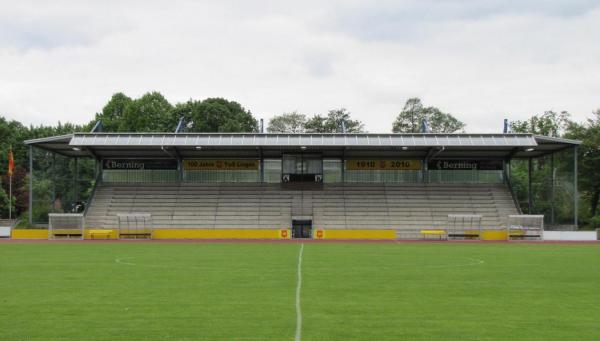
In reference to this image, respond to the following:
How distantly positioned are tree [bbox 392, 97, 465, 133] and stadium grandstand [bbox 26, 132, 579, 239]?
39837 millimetres

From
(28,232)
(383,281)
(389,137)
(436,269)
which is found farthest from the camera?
(389,137)

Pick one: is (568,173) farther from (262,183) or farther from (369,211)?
(262,183)

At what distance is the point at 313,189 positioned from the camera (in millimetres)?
59844

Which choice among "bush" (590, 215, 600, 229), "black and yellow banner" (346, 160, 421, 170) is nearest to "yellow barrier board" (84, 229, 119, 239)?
"black and yellow banner" (346, 160, 421, 170)

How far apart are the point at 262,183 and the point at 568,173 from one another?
28477 millimetres

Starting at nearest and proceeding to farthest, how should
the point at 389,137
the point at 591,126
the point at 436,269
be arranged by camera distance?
the point at 436,269
the point at 389,137
the point at 591,126

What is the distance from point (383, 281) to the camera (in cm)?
1805

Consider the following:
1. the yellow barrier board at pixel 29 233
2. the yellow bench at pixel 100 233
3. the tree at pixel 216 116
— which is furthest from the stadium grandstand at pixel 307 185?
the tree at pixel 216 116

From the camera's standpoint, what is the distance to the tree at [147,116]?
304ft

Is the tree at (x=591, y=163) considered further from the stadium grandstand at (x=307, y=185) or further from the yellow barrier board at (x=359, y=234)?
the yellow barrier board at (x=359, y=234)

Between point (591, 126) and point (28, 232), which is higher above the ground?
point (591, 126)

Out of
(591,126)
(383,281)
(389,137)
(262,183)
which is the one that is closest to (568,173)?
(591,126)

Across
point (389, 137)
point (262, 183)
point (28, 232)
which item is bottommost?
point (28, 232)

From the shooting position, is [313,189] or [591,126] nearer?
[313,189]
